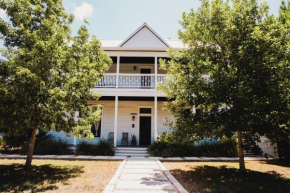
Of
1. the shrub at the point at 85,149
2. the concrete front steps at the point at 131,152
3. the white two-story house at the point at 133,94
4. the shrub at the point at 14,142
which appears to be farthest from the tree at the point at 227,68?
the shrub at the point at 14,142

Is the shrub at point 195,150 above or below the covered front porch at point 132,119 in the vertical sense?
below

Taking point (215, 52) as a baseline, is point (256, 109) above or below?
below

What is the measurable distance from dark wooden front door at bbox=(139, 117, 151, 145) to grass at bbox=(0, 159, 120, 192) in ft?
24.1

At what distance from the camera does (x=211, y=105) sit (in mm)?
6652

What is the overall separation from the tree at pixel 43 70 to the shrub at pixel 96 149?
425cm

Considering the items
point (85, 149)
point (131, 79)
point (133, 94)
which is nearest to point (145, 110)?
point (133, 94)

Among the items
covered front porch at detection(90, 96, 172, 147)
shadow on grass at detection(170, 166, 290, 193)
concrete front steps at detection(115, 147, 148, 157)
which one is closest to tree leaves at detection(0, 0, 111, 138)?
shadow on grass at detection(170, 166, 290, 193)

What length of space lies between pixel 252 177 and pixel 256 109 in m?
2.80

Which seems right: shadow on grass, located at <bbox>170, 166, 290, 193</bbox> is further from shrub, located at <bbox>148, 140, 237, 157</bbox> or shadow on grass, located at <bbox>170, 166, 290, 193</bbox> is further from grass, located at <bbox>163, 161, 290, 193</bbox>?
shrub, located at <bbox>148, 140, 237, 157</bbox>

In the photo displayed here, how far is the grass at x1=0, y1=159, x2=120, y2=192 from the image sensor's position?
520 centimetres

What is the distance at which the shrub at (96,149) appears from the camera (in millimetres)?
11359

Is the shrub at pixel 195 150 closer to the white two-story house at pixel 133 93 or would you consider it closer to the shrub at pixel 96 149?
the white two-story house at pixel 133 93

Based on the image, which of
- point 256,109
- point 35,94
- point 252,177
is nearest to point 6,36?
point 35,94

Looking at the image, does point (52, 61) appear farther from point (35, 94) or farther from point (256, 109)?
point (256, 109)
